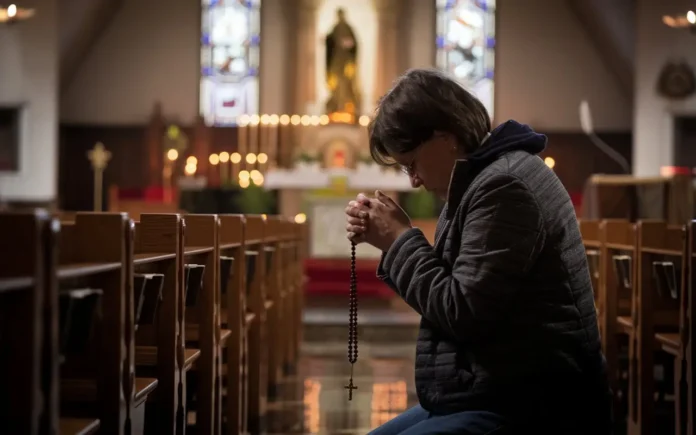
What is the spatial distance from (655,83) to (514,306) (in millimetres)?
12125

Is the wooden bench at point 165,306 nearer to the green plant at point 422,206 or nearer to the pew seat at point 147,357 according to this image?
the pew seat at point 147,357

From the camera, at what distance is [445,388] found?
1.92 meters

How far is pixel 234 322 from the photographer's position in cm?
401

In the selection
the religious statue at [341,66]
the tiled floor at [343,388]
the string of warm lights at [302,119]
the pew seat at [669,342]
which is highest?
the religious statue at [341,66]

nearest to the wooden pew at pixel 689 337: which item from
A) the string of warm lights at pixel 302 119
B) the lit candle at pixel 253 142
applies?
the string of warm lights at pixel 302 119

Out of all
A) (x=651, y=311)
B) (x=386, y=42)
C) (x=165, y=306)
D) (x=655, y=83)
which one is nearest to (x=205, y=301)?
(x=165, y=306)

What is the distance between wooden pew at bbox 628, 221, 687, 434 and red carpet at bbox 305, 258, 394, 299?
5.56m

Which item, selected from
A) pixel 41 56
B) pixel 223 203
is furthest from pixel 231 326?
pixel 41 56

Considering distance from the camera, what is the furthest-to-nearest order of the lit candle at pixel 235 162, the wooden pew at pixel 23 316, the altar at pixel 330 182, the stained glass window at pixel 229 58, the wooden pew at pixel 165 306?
the stained glass window at pixel 229 58 < the lit candle at pixel 235 162 < the altar at pixel 330 182 < the wooden pew at pixel 165 306 < the wooden pew at pixel 23 316

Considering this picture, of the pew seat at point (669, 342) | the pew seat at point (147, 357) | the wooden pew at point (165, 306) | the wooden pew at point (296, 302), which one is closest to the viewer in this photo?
the wooden pew at point (165, 306)

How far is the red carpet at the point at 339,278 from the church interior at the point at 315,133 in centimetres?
2

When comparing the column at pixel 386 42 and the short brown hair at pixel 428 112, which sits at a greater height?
the column at pixel 386 42

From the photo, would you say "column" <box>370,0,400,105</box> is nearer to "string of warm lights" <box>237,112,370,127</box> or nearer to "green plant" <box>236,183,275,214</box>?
"string of warm lights" <box>237,112,370,127</box>

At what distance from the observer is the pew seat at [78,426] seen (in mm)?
2020
